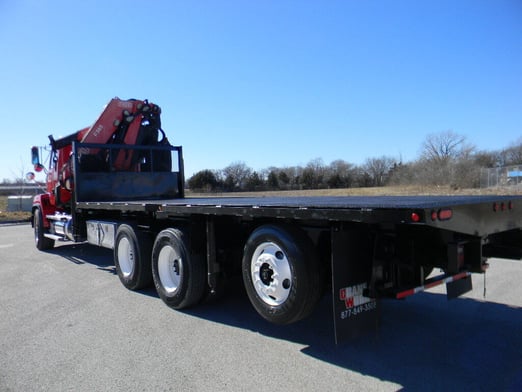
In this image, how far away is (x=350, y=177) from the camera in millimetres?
77688

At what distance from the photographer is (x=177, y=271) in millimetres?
5488

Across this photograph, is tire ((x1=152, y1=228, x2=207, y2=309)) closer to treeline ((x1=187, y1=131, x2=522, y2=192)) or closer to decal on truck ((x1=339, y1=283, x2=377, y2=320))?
decal on truck ((x1=339, y1=283, x2=377, y2=320))

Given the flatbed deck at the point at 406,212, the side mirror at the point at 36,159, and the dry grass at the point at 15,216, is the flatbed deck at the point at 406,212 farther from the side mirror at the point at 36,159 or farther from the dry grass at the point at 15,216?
the dry grass at the point at 15,216

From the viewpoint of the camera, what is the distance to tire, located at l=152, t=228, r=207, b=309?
5083 mm

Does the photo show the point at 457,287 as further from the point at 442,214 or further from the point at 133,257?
the point at 133,257

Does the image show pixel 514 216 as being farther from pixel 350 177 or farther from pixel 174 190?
pixel 350 177

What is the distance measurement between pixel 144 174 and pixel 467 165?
44.5 meters

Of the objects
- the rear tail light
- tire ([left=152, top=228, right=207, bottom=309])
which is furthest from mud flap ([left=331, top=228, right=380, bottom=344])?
tire ([left=152, top=228, right=207, bottom=309])

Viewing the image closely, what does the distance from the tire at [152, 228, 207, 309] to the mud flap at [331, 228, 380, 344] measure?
209 cm

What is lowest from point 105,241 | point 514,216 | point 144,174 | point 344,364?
point 344,364

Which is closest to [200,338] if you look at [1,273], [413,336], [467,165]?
[413,336]

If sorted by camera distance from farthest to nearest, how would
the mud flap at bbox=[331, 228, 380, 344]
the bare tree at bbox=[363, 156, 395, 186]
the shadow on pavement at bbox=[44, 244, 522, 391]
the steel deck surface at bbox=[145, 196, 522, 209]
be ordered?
1. the bare tree at bbox=[363, 156, 395, 186]
2. the mud flap at bbox=[331, 228, 380, 344]
3. the shadow on pavement at bbox=[44, 244, 522, 391]
4. the steel deck surface at bbox=[145, 196, 522, 209]

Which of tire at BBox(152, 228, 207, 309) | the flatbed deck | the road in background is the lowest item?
the road in background

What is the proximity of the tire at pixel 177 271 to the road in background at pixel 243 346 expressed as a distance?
0.69ft
